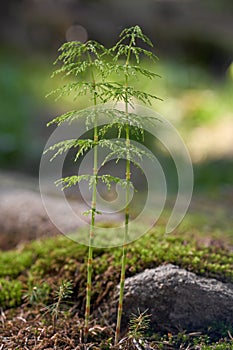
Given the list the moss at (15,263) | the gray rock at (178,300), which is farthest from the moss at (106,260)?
the gray rock at (178,300)

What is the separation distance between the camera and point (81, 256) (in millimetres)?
3168

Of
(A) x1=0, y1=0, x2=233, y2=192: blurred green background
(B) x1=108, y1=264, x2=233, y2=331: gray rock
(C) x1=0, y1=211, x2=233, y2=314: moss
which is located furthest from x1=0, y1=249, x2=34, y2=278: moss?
(A) x1=0, y1=0, x2=233, y2=192: blurred green background

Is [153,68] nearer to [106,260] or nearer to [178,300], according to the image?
[106,260]

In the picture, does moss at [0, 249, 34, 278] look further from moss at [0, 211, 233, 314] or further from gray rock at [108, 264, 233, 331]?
gray rock at [108, 264, 233, 331]

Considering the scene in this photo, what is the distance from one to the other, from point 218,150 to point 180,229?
3541mm

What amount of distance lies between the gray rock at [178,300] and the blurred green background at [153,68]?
13.6 ft

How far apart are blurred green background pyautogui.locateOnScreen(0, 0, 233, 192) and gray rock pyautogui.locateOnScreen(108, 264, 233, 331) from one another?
163 inches

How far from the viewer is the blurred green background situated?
7.80m

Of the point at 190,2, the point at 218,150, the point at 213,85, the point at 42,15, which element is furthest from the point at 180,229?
the point at 42,15

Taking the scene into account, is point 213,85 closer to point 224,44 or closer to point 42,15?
point 224,44

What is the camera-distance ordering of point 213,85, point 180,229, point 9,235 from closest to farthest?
1. point 180,229
2. point 9,235
3. point 213,85

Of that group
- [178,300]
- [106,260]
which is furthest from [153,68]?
[178,300]

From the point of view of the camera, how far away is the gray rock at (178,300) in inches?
101

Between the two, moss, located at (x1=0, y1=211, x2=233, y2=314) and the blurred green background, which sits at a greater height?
the blurred green background
